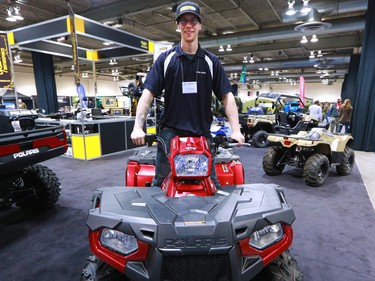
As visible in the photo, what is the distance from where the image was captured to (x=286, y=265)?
51.1 inches

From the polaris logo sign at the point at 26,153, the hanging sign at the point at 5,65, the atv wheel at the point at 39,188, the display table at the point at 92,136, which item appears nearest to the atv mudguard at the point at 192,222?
the polaris logo sign at the point at 26,153

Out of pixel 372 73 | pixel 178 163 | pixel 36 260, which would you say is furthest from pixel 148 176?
pixel 372 73

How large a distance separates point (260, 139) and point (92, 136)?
17.9 feet

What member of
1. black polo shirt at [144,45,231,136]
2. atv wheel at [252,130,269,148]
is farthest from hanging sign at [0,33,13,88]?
atv wheel at [252,130,269,148]

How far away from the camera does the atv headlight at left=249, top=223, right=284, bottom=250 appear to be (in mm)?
1173

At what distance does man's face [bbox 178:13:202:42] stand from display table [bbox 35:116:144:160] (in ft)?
17.1

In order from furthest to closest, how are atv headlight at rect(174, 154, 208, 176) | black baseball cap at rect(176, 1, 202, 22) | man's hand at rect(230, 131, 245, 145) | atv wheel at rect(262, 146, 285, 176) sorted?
atv wheel at rect(262, 146, 285, 176), man's hand at rect(230, 131, 245, 145), black baseball cap at rect(176, 1, 202, 22), atv headlight at rect(174, 154, 208, 176)

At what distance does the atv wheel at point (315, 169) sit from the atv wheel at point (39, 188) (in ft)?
13.4

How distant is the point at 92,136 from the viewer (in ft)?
21.1

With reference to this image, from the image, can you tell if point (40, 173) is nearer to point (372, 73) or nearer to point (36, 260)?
point (36, 260)

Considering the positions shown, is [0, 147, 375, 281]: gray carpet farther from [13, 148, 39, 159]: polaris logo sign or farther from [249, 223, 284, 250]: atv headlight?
[249, 223, 284, 250]: atv headlight

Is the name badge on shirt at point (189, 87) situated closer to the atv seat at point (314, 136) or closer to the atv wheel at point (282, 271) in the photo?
the atv wheel at point (282, 271)

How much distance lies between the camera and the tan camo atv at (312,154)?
4297 mm

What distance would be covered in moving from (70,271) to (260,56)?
19015 millimetres
